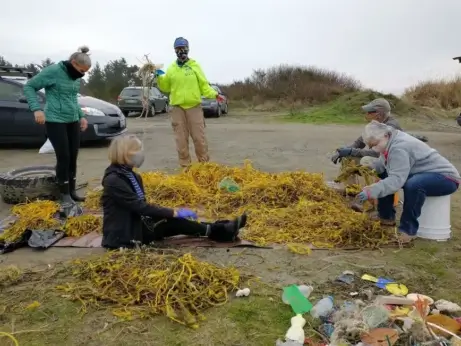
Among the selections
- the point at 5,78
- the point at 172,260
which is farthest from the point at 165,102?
the point at 172,260

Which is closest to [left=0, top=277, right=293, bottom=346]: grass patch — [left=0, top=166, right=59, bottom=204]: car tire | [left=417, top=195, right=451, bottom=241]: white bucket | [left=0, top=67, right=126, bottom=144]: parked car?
[left=417, top=195, right=451, bottom=241]: white bucket

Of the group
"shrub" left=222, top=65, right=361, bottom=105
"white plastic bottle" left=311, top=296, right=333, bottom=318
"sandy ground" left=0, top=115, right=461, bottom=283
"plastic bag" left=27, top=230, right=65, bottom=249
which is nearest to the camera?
"white plastic bottle" left=311, top=296, right=333, bottom=318

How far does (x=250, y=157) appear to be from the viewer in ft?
31.1

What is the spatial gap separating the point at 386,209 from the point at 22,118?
25.3 ft

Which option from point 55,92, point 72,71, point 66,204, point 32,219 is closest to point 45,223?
point 32,219

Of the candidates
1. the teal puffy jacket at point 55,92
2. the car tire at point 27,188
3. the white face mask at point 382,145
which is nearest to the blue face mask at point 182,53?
the teal puffy jacket at point 55,92

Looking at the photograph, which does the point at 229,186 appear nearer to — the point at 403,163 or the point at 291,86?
the point at 403,163

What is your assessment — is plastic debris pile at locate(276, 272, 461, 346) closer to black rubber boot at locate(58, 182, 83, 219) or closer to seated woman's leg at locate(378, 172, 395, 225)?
seated woman's leg at locate(378, 172, 395, 225)

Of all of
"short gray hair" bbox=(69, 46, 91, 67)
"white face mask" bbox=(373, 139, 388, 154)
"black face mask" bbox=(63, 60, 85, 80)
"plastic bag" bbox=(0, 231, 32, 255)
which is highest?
"short gray hair" bbox=(69, 46, 91, 67)

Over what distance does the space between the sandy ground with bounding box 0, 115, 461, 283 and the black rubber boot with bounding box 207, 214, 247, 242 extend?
0.51ft

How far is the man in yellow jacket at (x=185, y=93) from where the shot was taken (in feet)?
22.4

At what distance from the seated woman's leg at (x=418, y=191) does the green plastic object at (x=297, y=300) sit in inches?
61.7

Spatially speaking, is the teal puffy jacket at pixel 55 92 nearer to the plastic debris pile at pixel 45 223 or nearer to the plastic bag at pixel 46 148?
the plastic debris pile at pixel 45 223

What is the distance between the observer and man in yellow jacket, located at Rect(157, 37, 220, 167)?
6828 millimetres
